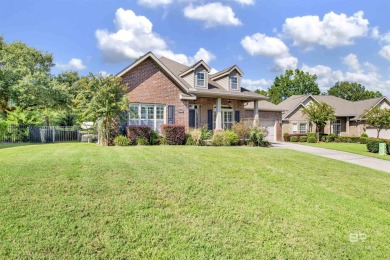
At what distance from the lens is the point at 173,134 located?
1691 cm

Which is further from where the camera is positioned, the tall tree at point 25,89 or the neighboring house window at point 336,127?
the neighboring house window at point 336,127

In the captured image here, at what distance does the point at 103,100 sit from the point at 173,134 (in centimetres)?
506

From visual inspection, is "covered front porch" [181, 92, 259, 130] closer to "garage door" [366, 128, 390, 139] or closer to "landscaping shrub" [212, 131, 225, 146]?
"landscaping shrub" [212, 131, 225, 146]

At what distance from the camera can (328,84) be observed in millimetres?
73500

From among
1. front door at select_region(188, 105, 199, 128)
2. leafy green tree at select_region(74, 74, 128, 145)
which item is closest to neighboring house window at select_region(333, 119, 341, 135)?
front door at select_region(188, 105, 199, 128)

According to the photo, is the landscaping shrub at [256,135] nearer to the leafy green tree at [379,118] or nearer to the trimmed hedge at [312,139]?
the trimmed hedge at [312,139]

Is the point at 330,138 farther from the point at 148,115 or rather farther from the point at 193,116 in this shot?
the point at 148,115

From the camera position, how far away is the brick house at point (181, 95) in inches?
689

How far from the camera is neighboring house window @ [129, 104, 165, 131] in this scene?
17516 mm

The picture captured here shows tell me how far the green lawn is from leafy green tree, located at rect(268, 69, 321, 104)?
61.1 m

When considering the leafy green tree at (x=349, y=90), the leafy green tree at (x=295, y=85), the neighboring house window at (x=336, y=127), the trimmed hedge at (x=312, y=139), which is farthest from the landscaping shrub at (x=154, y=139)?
the leafy green tree at (x=349, y=90)

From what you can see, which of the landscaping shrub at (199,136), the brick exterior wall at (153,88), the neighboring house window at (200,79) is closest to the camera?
the landscaping shrub at (199,136)

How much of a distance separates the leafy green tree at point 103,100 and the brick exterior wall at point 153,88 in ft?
6.27

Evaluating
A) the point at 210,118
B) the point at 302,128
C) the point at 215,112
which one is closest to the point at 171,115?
the point at 210,118
